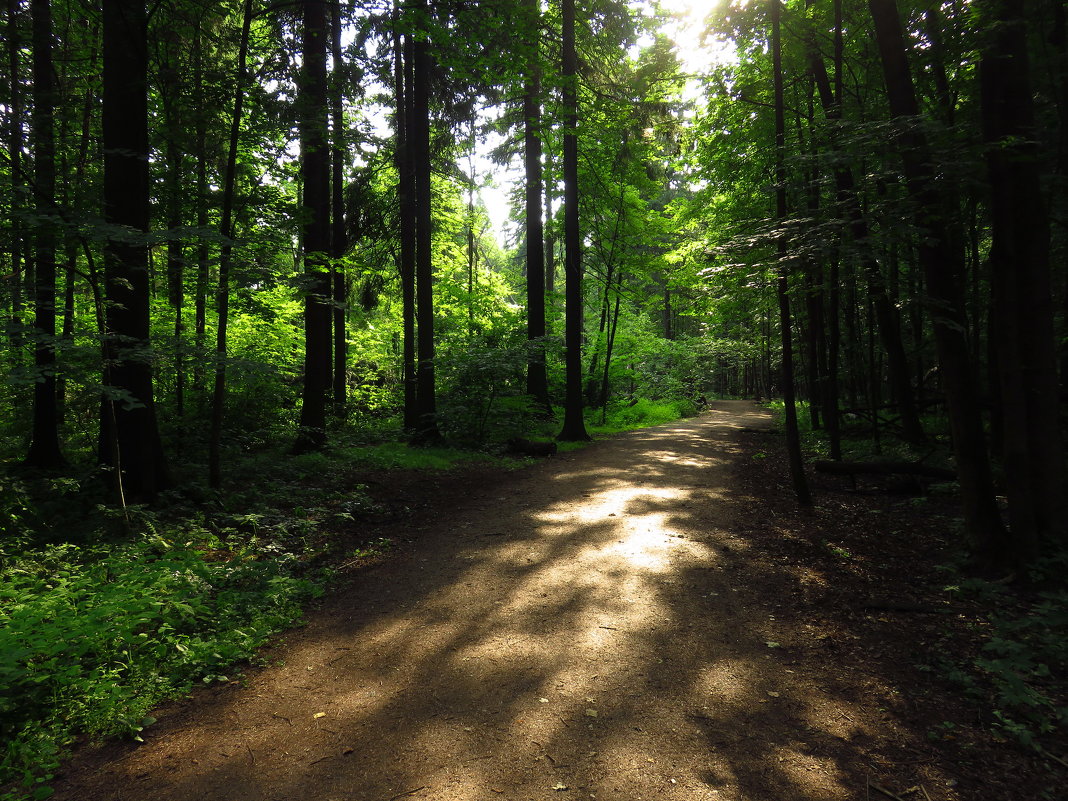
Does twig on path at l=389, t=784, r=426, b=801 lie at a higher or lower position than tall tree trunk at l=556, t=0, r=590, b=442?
lower

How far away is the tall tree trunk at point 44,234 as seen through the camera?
4.98 meters

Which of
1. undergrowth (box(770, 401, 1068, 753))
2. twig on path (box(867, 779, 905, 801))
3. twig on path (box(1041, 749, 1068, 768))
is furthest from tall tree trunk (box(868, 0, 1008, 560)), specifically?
twig on path (box(867, 779, 905, 801))

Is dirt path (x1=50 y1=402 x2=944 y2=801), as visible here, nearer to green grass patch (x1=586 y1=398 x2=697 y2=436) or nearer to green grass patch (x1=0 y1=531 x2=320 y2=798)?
green grass patch (x1=0 y1=531 x2=320 y2=798)

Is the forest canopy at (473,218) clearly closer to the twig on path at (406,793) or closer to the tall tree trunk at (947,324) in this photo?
the tall tree trunk at (947,324)

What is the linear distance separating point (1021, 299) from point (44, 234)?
9.90 meters

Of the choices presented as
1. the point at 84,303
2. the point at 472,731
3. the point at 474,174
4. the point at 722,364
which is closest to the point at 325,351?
the point at 84,303

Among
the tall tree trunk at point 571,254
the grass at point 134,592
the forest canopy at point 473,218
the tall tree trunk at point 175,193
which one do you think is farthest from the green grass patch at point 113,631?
the tall tree trunk at point 571,254

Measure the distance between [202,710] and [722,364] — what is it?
52195 mm

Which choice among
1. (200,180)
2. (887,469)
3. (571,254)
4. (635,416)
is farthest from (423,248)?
(635,416)

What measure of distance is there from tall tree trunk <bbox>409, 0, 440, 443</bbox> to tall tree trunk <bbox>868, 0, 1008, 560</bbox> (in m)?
9.74

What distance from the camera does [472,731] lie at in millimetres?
3170

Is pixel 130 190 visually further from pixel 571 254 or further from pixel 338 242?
pixel 571 254

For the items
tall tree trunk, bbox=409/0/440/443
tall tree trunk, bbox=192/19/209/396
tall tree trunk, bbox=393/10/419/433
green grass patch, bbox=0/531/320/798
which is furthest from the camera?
tall tree trunk, bbox=393/10/419/433

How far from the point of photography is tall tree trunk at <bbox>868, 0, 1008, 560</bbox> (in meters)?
5.18
